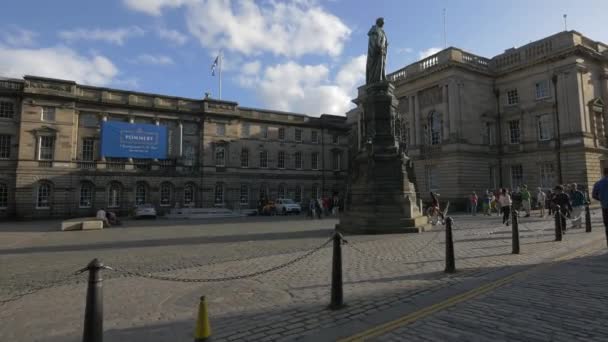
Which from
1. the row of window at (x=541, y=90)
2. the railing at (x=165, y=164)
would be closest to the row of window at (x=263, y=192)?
the railing at (x=165, y=164)

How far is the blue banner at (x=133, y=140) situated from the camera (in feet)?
116

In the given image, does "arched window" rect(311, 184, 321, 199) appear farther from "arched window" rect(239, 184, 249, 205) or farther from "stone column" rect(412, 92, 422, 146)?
"stone column" rect(412, 92, 422, 146)

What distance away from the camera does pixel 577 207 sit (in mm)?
14656

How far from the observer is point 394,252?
366 inches

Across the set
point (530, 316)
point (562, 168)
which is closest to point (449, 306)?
point (530, 316)

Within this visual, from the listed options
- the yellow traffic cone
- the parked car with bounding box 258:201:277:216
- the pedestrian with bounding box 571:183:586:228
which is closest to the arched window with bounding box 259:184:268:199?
the parked car with bounding box 258:201:277:216

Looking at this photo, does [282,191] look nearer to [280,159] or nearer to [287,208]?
[280,159]

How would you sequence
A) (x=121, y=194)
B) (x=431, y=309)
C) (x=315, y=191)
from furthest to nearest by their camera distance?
1. (x=315, y=191)
2. (x=121, y=194)
3. (x=431, y=309)

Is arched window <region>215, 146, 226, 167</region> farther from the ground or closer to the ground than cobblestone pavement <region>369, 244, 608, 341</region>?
farther from the ground

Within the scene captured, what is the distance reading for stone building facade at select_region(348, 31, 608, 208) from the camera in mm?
28281

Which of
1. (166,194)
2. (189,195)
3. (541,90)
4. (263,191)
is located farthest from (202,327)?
(263,191)

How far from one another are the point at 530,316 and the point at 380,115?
1151cm

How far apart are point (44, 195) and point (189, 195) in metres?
13.4

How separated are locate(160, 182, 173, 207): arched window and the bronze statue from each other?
29.4 meters
